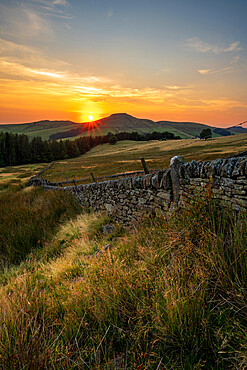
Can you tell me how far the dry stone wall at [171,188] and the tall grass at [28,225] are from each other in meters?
1.48

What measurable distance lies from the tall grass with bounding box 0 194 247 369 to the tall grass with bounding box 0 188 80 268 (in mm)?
3575

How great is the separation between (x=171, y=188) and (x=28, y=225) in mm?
5157

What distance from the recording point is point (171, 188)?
409 cm

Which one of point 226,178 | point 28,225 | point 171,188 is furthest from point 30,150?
point 226,178

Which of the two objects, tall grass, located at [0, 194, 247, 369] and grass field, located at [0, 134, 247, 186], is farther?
grass field, located at [0, 134, 247, 186]

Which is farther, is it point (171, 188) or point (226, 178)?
point (171, 188)

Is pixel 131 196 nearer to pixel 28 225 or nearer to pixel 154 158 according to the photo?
pixel 28 225

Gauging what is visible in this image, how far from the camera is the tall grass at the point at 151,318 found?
1.59m

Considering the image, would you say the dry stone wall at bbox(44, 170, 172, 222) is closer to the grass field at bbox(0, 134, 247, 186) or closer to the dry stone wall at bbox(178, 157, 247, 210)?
the dry stone wall at bbox(178, 157, 247, 210)

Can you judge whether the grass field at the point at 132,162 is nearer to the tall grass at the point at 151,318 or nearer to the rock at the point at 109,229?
the rock at the point at 109,229

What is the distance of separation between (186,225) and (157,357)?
1.56m

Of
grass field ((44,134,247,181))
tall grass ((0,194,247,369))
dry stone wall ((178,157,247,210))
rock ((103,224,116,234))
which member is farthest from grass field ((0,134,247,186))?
tall grass ((0,194,247,369))

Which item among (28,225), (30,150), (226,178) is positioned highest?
(30,150)

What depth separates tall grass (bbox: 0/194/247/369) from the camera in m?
1.59
